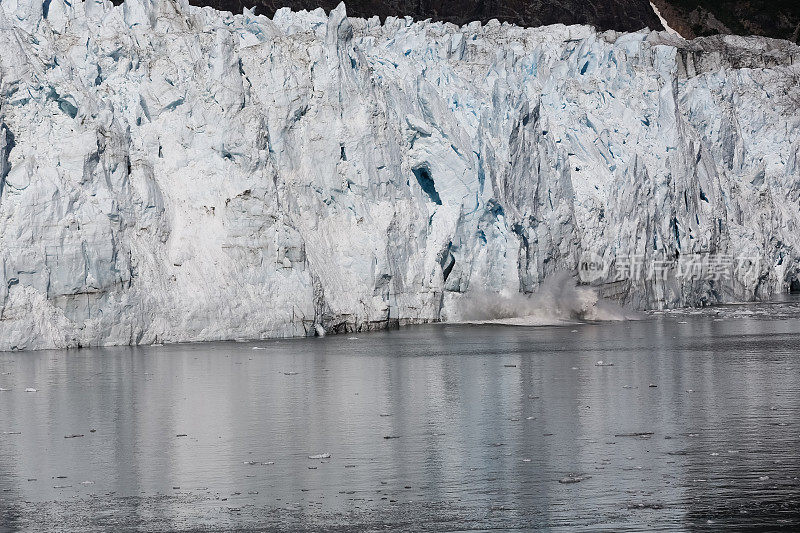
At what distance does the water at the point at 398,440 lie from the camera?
873 centimetres

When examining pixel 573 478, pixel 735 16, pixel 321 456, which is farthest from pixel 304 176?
pixel 735 16

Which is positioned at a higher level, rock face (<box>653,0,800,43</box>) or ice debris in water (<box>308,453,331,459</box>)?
rock face (<box>653,0,800,43</box>)

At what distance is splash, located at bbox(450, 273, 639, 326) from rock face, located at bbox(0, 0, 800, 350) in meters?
0.30

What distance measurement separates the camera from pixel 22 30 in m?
22.5

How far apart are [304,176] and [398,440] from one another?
48.8ft

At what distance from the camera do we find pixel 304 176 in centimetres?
2605

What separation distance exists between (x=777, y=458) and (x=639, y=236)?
23070 mm

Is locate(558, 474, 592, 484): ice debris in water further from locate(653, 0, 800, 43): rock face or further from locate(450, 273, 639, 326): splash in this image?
locate(653, 0, 800, 43): rock face

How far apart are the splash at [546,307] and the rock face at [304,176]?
0.30 meters

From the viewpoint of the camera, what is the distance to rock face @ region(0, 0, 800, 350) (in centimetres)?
2155

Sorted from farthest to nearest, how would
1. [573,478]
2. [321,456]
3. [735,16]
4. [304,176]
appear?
[735,16] → [304,176] → [321,456] → [573,478]

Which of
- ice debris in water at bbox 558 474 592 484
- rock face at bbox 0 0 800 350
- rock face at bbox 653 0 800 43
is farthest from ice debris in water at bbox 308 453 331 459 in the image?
rock face at bbox 653 0 800 43

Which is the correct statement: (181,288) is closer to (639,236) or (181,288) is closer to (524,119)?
(524,119)

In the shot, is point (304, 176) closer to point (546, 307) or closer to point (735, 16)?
point (546, 307)
